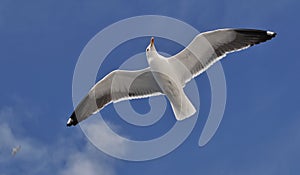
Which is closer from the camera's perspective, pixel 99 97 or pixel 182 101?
pixel 182 101

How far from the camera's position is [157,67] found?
2064cm

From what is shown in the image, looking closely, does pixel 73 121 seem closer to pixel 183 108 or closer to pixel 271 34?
pixel 183 108

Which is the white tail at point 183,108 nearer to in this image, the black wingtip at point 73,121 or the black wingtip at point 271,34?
the black wingtip at point 271,34

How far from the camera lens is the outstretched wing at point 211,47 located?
20031 mm

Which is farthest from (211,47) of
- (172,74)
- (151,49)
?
(151,49)

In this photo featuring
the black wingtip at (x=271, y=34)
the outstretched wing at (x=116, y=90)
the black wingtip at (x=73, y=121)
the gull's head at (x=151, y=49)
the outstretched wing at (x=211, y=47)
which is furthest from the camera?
the black wingtip at (x=73, y=121)

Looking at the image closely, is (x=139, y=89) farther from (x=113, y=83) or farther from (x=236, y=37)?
(x=236, y=37)

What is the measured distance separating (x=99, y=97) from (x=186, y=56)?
2867mm

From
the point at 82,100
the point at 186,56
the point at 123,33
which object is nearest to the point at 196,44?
the point at 186,56

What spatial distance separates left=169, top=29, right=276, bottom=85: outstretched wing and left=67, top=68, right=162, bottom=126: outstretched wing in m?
1.09

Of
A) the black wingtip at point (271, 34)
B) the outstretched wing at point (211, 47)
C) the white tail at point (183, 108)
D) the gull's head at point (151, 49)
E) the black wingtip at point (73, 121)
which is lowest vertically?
the white tail at point (183, 108)

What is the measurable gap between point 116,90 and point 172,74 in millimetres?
1952

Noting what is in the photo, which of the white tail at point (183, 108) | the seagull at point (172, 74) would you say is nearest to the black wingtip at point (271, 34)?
the seagull at point (172, 74)

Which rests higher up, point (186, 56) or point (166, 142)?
point (186, 56)
